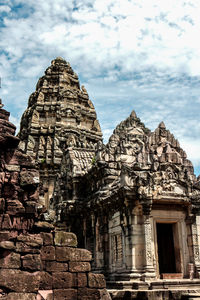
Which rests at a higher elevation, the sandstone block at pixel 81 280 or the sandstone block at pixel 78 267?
the sandstone block at pixel 78 267

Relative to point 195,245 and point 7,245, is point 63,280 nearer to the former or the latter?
point 7,245

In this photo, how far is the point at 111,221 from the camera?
14633mm

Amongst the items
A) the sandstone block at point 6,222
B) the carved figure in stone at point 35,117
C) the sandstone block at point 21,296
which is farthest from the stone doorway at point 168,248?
the carved figure in stone at point 35,117

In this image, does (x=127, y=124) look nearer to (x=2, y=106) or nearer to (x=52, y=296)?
(x=2, y=106)

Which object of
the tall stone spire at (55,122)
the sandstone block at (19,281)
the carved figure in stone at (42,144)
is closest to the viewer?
the sandstone block at (19,281)

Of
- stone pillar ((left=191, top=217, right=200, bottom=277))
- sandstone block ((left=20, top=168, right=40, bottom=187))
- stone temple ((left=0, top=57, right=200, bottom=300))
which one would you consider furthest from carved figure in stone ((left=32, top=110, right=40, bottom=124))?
sandstone block ((left=20, top=168, right=40, bottom=187))

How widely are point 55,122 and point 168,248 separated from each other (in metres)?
23.8

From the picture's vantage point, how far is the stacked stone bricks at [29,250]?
7285 mm

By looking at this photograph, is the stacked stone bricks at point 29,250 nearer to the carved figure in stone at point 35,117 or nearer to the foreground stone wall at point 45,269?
the foreground stone wall at point 45,269

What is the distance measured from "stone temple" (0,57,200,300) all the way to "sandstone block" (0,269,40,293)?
0.02 metres

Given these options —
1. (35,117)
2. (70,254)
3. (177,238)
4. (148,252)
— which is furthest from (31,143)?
(70,254)

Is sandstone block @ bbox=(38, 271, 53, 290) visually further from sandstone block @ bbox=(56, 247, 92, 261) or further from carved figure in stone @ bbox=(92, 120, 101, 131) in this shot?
carved figure in stone @ bbox=(92, 120, 101, 131)

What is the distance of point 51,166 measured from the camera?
33094 millimetres

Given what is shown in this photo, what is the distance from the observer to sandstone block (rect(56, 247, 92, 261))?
8032 millimetres
